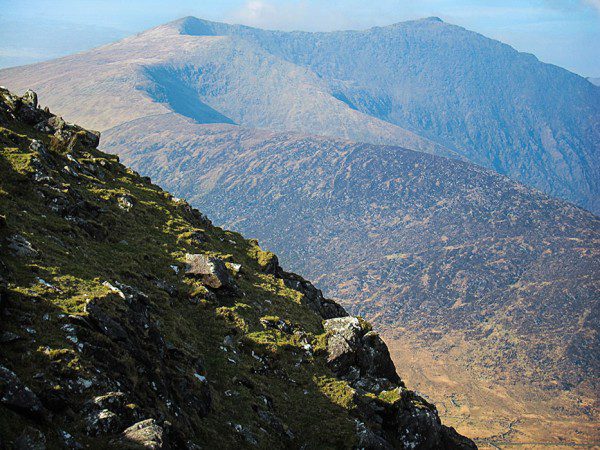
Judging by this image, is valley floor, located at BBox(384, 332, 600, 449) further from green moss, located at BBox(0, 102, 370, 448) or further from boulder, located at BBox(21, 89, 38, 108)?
boulder, located at BBox(21, 89, 38, 108)

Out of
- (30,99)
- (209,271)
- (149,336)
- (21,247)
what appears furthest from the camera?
(30,99)

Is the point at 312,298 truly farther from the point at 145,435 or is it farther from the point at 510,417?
the point at 510,417

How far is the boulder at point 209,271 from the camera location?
32.2 m

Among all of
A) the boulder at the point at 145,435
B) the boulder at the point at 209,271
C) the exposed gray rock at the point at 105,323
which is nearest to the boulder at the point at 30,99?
the boulder at the point at 209,271

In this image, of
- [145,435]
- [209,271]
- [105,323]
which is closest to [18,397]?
[145,435]

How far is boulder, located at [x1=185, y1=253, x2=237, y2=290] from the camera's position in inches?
1266

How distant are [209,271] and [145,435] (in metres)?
16.9

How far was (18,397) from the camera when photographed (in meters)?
14.9

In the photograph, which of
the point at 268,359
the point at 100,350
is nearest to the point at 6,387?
the point at 100,350

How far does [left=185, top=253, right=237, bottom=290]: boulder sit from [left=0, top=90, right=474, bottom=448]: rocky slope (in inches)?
3.8

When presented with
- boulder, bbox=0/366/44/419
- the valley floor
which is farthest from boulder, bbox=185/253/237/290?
the valley floor

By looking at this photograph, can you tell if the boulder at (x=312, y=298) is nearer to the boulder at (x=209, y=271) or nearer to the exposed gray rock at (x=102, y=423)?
the boulder at (x=209, y=271)

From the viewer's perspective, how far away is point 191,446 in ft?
61.1

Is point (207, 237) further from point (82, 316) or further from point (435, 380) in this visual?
point (435, 380)
